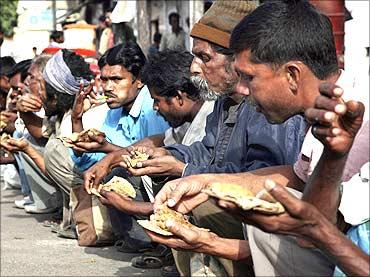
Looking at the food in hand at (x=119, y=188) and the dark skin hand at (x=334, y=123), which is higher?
the dark skin hand at (x=334, y=123)

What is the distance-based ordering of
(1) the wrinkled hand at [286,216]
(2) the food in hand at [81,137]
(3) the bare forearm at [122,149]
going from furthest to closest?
(2) the food in hand at [81,137] < (3) the bare forearm at [122,149] < (1) the wrinkled hand at [286,216]

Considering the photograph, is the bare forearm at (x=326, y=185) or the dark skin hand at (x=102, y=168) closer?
the bare forearm at (x=326, y=185)

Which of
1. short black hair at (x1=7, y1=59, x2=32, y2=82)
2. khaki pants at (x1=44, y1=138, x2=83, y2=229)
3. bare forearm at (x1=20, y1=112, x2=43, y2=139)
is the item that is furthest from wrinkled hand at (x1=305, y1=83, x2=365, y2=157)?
short black hair at (x1=7, y1=59, x2=32, y2=82)

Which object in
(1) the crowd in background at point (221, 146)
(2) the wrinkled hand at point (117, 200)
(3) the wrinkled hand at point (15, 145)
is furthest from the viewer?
(3) the wrinkled hand at point (15, 145)

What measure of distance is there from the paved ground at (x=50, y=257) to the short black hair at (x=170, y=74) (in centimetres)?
117

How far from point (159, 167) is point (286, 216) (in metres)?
2.16

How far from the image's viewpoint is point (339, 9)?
9.28 meters

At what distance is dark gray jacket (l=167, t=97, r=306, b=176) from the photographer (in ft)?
13.5

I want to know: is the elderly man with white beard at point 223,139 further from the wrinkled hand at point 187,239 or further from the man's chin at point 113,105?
the man's chin at point 113,105

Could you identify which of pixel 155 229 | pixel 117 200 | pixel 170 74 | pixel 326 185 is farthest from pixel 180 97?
pixel 326 185

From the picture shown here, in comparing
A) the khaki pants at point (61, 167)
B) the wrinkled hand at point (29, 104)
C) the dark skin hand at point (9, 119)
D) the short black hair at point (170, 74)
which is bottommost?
the dark skin hand at point (9, 119)

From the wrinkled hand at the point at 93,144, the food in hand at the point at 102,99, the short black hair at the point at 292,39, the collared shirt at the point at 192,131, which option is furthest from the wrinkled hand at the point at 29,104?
the short black hair at the point at 292,39

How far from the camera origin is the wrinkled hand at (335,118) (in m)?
2.49

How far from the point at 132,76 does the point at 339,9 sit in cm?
349
